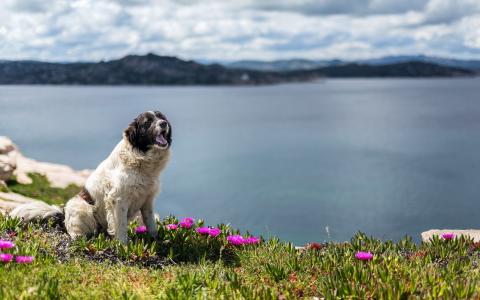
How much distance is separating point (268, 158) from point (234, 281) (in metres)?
Answer: 46.1

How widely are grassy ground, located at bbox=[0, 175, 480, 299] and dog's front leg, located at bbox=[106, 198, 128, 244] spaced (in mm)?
237

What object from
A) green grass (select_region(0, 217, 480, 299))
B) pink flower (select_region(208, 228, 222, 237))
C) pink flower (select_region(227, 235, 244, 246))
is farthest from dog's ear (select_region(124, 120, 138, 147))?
pink flower (select_region(227, 235, 244, 246))

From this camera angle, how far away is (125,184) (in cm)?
1005

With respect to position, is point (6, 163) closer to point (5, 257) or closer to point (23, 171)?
point (23, 171)

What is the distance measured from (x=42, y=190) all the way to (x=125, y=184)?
1680 cm

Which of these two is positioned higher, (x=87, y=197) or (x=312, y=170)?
(x=87, y=197)

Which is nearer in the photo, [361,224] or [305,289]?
[305,289]

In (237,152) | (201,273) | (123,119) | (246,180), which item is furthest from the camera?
(123,119)

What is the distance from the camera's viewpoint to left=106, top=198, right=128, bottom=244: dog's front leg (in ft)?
33.3

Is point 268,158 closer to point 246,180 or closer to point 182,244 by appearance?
point 246,180

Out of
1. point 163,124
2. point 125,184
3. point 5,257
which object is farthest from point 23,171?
point 5,257

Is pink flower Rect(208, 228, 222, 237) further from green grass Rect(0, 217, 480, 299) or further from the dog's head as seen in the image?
the dog's head

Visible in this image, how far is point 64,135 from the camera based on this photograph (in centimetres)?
7975

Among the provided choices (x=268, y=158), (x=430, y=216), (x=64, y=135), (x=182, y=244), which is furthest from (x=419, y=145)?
(x=182, y=244)
